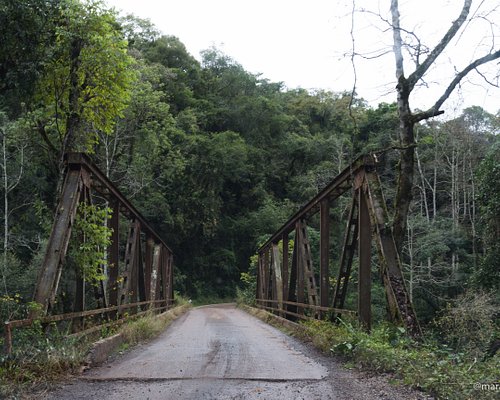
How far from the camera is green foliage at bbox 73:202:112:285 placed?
8.25 meters

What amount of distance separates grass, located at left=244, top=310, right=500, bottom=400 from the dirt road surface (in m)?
0.22

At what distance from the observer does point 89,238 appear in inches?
336

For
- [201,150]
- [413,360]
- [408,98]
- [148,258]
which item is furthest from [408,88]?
[201,150]

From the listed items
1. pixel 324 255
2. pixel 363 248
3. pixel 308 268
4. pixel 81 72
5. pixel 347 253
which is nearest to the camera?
pixel 363 248

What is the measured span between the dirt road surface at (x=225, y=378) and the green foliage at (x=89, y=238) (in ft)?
A: 5.56

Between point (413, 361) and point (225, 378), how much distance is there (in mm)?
2186

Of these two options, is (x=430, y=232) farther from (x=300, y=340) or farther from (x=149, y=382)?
(x=149, y=382)

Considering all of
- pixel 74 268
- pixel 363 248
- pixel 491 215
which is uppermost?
pixel 491 215

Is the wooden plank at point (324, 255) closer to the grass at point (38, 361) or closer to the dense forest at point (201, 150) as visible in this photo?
the dense forest at point (201, 150)

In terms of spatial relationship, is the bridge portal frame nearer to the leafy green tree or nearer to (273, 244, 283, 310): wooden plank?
the leafy green tree

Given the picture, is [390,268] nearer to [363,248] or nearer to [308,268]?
[363,248]

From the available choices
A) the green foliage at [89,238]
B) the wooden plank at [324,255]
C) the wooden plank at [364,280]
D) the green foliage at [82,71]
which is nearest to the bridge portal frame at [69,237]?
the green foliage at [89,238]

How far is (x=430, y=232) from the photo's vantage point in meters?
27.5

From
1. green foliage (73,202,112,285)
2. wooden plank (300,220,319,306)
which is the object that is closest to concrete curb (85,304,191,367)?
green foliage (73,202,112,285)
